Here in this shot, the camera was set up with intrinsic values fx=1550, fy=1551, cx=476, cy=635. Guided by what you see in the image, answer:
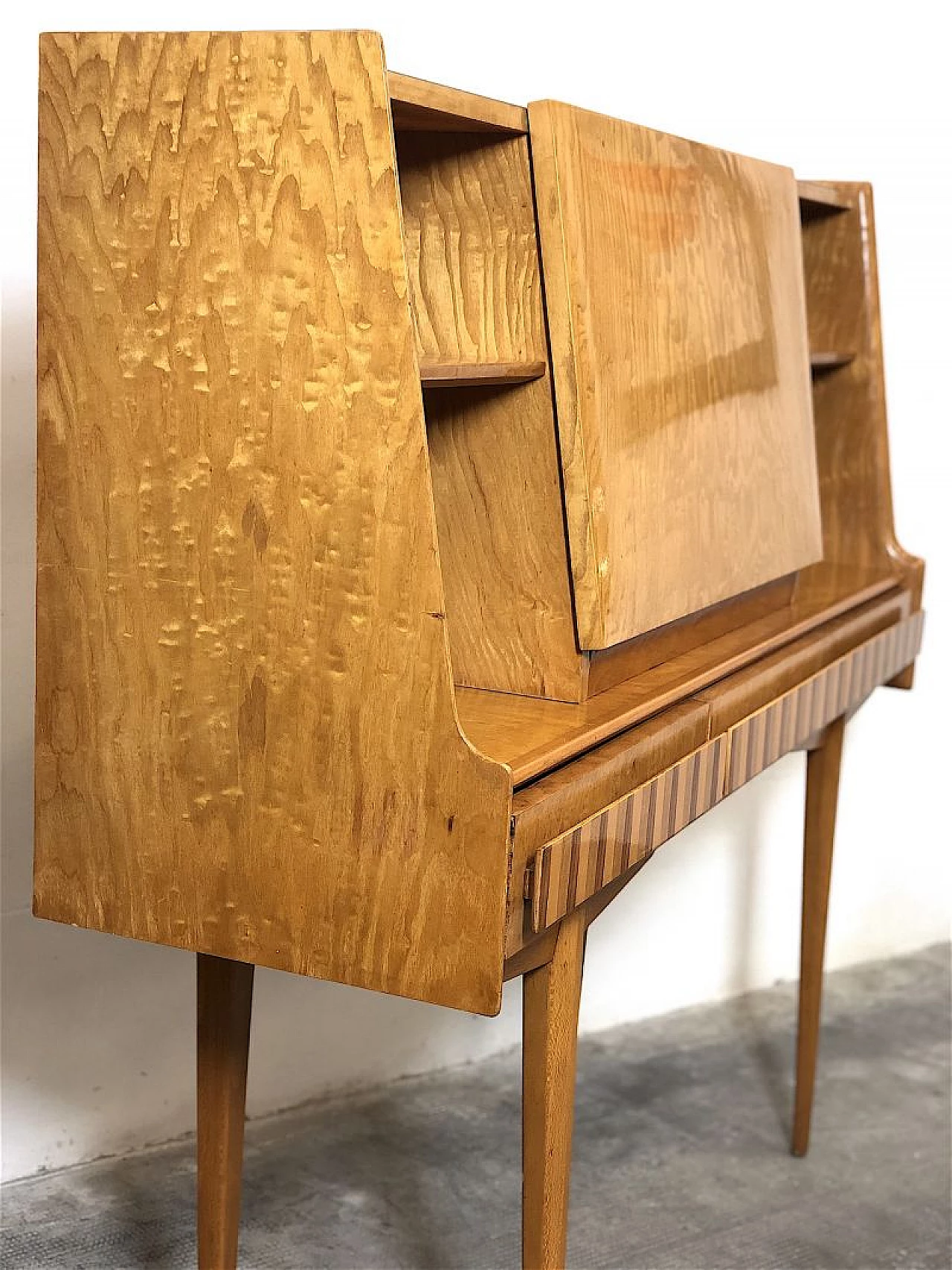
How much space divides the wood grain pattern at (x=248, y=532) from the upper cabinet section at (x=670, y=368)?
33 centimetres

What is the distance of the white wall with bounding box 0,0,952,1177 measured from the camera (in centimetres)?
230

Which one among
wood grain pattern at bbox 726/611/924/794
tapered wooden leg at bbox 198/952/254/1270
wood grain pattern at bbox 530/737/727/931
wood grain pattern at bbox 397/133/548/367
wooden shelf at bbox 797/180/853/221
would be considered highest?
wooden shelf at bbox 797/180/853/221

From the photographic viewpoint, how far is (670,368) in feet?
6.30

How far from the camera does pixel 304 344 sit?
1.44 m

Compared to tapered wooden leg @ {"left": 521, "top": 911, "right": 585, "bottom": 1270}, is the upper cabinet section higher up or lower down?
higher up

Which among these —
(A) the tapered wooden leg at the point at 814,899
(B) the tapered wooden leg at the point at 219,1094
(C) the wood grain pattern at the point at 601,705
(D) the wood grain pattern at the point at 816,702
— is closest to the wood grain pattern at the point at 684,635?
(C) the wood grain pattern at the point at 601,705

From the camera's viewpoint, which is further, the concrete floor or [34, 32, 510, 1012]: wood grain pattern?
the concrete floor

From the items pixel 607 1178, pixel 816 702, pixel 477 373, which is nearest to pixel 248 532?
pixel 477 373

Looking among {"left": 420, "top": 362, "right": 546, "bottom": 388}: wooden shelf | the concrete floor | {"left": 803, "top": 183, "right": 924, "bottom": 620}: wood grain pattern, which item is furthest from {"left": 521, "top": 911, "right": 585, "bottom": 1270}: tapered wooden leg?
{"left": 803, "top": 183, "right": 924, "bottom": 620}: wood grain pattern

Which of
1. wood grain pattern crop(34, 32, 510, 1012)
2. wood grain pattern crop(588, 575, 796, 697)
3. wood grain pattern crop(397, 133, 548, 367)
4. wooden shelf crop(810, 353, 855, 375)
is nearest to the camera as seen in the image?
wood grain pattern crop(34, 32, 510, 1012)

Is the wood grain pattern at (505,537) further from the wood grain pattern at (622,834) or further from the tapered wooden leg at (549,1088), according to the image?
the tapered wooden leg at (549,1088)

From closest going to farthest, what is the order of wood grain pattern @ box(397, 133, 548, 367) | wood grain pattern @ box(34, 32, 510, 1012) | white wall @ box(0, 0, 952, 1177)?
wood grain pattern @ box(34, 32, 510, 1012)
wood grain pattern @ box(397, 133, 548, 367)
white wall @ box(0, 0, 952, 1177)

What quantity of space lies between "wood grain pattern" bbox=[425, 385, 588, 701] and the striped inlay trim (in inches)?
6.4

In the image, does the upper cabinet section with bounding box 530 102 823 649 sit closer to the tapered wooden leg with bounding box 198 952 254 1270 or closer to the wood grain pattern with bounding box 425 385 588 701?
the wood grain pattern with bounding box 425 385 588 701
